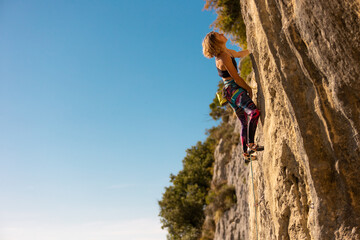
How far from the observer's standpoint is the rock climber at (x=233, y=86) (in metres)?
5.66

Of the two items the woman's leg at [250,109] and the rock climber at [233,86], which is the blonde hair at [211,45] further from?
the woman's leg at [250,109]

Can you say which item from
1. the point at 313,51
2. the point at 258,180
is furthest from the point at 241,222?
the point at 313,51

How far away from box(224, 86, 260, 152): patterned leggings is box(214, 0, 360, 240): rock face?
0.18m

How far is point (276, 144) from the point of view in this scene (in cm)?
511

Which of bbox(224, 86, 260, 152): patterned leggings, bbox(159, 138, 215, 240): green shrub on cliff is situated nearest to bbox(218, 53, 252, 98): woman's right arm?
bbox(224, 86, 260, 152): patterned leggings

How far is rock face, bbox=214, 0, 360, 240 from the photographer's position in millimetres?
3629

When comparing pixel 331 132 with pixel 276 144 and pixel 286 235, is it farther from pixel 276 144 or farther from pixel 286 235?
pixel 286 235

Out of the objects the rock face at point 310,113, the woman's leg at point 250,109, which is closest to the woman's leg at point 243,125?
the woman's leg at point 250,109

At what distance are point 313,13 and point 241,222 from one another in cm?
1297

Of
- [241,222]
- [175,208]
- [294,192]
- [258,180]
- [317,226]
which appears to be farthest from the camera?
[175,208]

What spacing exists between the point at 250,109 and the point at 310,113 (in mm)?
1517

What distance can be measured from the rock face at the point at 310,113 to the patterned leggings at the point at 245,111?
18 cm

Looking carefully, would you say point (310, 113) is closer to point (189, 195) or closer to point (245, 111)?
point (245, 111)

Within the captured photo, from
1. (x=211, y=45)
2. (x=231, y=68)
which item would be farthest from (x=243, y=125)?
(x=211, y=45)
